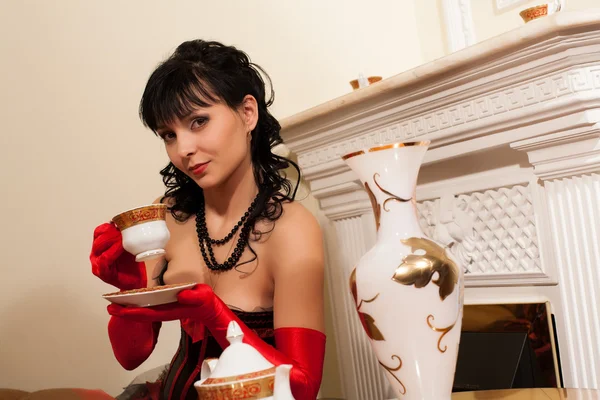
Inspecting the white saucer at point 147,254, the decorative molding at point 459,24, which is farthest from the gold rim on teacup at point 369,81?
the white saucer at point 147,254

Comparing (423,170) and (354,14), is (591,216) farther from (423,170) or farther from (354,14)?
(354,14)

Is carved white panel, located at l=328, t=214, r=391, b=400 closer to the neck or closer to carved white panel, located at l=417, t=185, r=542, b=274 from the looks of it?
carved white panel, located at l=417, t=185, r=542, b=274

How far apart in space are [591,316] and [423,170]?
0.63 meters

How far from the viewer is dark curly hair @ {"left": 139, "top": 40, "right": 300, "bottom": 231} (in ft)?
4.80

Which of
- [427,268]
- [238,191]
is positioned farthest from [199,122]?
[427,268]

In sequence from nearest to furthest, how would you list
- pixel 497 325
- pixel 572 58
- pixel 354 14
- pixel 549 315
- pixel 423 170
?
pixel 572 58 → pixel 549 315 → pixel 497 325 → pixel 423 170 → pixel 354 14

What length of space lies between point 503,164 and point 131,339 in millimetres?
1004

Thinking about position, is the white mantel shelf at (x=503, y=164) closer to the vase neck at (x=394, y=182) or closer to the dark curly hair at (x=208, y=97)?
the dark curly hair at (x=208, y=97)

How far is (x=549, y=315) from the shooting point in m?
1.58

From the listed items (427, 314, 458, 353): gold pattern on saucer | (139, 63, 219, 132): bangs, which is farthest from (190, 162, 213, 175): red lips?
(427, 314, 458, 353): gold pattern on saucer

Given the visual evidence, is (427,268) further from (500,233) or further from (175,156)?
(500,233)

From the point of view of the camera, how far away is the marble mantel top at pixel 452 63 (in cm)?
129

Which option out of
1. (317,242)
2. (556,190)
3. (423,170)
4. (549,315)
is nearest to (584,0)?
(423,170)

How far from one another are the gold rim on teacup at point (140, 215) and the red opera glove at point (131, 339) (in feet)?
1.26
